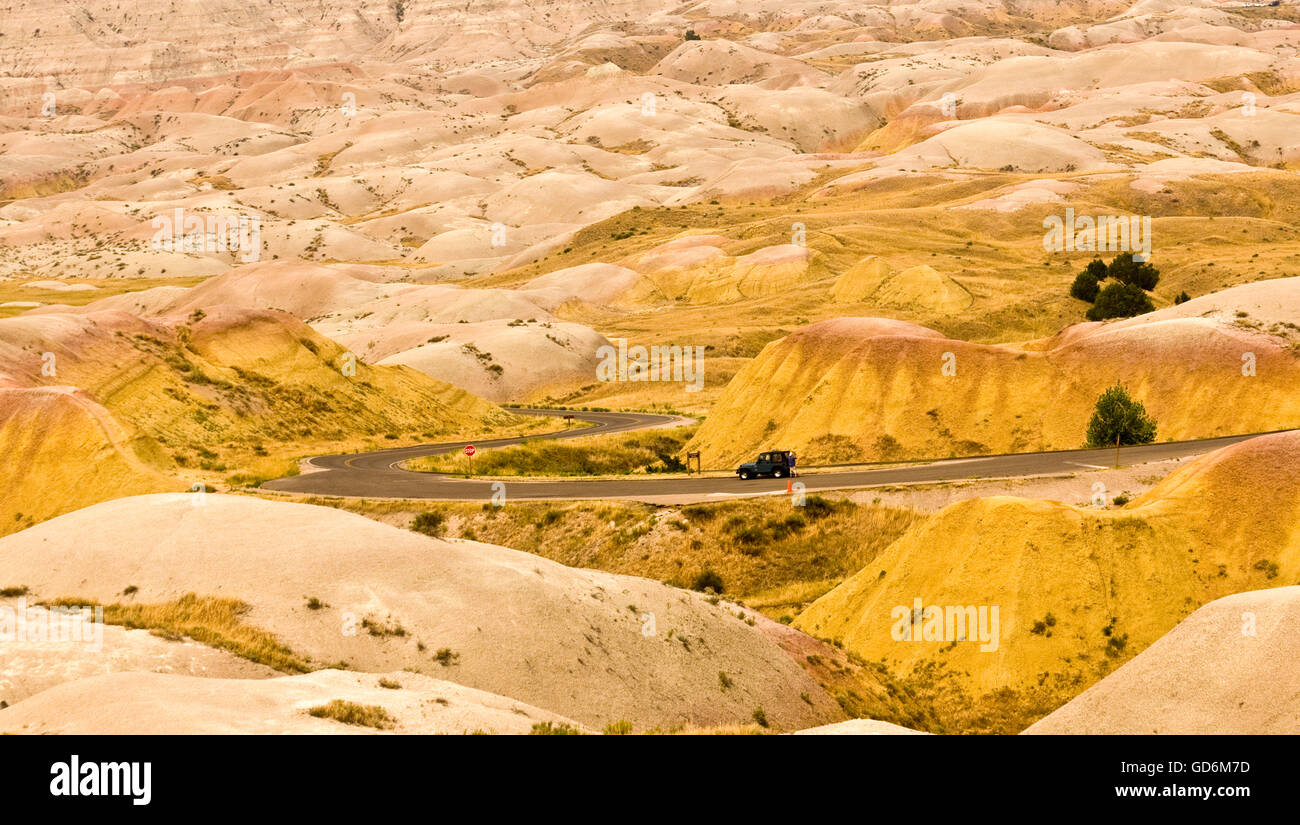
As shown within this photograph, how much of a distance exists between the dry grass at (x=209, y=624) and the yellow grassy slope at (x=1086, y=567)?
1945 cm

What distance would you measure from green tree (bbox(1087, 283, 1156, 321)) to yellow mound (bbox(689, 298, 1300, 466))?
33.8 meters

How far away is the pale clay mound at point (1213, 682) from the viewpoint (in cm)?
2052

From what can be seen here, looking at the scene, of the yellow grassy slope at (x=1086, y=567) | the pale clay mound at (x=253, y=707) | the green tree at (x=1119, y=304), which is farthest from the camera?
the green tree at (x=1119, y=304)

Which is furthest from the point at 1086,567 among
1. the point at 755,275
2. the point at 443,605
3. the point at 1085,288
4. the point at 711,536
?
the point at 755,275

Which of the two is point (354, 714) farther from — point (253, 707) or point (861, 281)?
point (861, 281)

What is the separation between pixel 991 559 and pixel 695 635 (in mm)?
11590

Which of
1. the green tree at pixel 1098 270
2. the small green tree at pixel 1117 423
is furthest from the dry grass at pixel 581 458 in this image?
the green tree at pixel 1098 270

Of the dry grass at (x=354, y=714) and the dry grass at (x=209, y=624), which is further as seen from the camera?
the dry grass at (x=209, y=624)

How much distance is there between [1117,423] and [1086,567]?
1023 inches

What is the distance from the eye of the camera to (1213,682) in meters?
21.7

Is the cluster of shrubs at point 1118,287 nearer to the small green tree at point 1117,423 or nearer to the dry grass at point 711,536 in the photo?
the small green tree at point 1117,423

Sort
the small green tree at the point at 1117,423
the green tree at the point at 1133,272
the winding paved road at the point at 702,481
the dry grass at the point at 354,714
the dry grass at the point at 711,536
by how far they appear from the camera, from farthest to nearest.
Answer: the green tree at the point at 1133,272 < the small green tree at the point at 1117,423 < the winding paved road at the point at 702,481 < the dry grass at the point at 711,536 < the dry grass at the point at 354,714
